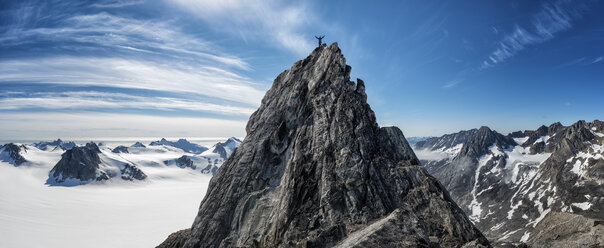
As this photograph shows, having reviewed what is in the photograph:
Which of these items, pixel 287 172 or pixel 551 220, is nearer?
pixel 551 220

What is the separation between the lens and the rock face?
31.8 m

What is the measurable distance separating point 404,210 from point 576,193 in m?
271

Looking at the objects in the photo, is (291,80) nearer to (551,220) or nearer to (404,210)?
(404,210)

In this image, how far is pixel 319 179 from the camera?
35938mm

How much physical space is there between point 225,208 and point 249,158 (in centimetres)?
835

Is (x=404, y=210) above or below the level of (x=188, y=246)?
above

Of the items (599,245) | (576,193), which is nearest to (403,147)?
(599,245)

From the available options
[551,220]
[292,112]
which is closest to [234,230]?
[292,112]

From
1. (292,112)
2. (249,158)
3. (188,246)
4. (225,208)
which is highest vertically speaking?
(292,112)

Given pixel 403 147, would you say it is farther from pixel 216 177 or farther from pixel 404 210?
pixel 216 177

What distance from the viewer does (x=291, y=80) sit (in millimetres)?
52406

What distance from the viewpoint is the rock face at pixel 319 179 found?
31828 mm

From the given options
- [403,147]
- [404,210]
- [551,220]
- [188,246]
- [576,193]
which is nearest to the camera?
[404,210]

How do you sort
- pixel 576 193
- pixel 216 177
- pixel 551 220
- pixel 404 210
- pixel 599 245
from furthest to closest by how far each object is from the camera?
1. pixel 576 193
2. pixel 216 177
3. pixel 551 220
4. pixel 599 245
5. pixel 404 210
